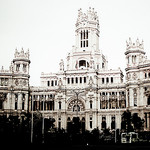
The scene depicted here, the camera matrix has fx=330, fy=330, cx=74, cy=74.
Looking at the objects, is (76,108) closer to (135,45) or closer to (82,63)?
(82,63)

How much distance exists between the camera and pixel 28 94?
113m

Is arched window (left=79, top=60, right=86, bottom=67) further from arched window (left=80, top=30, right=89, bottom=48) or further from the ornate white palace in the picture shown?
arched window (left=80, top=30, right=89, bottom=48)

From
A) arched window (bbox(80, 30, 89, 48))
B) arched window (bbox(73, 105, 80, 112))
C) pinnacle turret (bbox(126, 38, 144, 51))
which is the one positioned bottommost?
arched window (bbox(73, 105, 80, 112))

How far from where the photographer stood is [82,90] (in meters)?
110

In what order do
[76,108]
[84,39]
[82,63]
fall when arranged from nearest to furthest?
[76,108] < [82,63] < [84,39]

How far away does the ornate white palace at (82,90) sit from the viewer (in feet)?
339

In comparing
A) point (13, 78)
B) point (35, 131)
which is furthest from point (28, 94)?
point (35, 131)

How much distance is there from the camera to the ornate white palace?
103188 millimetres

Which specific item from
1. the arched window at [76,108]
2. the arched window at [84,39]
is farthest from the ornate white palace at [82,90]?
the arched window at [84,39]

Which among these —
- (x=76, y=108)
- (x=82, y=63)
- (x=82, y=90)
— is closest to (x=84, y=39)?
(x=82, y=63)

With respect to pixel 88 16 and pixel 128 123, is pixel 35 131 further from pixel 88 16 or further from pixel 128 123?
pixel 88 16

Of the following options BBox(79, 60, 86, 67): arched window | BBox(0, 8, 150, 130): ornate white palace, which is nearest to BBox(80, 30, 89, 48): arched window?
BBox(0, 8, 150, 130): ornate white palace

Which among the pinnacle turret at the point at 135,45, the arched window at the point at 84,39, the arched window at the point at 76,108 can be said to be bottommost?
the arched window at the point at 76,108

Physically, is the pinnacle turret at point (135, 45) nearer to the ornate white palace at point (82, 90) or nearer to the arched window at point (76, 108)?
the ornate white palace at point (82, 90)
